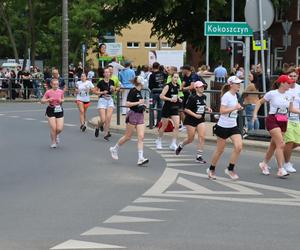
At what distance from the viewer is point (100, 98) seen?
1797 centimetres

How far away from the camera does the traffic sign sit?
15.9 m

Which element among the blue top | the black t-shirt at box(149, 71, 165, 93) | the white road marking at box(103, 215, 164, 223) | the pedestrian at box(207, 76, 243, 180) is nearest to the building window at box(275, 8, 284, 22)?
the blue top

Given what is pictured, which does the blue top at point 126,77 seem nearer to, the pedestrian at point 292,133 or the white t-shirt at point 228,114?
the pedestrian at point 292,133

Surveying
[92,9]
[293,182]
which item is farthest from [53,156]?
[92,9]

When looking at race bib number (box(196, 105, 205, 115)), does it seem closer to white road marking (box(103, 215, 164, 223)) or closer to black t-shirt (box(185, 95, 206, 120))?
black t-shirt (box(185, 95, 206, 120))

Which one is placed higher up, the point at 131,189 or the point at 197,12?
the point at 197,12

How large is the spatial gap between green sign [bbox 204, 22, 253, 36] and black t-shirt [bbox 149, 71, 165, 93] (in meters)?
1.84

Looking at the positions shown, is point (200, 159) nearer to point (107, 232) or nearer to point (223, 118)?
point (223, 118)

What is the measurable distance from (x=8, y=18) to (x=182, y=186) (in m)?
47.6

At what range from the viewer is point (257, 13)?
16109 millimetres

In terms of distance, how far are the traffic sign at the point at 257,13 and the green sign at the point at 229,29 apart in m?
1.58

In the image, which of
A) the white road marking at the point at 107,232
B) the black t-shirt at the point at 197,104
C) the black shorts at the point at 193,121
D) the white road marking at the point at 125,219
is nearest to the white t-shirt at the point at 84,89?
the black shorts at the point at 193,121

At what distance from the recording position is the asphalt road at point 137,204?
23.5 feet

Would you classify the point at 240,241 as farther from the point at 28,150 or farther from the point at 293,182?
the point at 28,150
